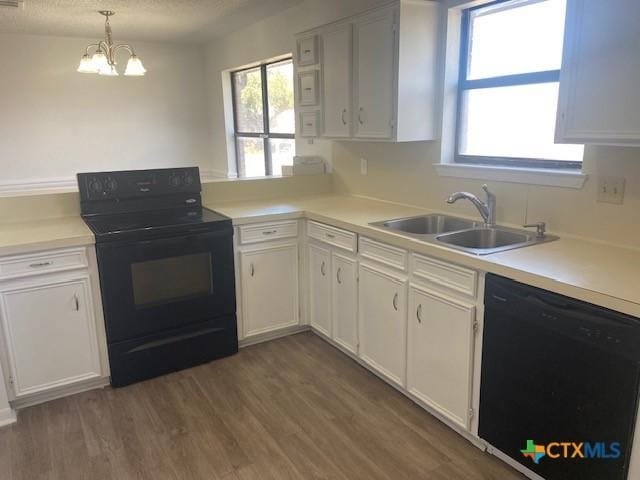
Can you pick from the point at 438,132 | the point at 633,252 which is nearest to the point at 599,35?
the point at 633,252

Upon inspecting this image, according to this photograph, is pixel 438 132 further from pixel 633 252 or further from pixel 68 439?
pixel 68 439

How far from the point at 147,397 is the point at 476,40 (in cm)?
265

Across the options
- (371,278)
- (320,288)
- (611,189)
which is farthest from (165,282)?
(611,189)

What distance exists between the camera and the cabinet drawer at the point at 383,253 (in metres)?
2.33

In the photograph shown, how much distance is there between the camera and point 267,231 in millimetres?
2980

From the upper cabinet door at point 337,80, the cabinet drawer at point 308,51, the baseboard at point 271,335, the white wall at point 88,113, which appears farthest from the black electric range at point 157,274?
the white wall at point 88,113

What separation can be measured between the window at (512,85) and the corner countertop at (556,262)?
498mm

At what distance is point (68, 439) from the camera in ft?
7.27

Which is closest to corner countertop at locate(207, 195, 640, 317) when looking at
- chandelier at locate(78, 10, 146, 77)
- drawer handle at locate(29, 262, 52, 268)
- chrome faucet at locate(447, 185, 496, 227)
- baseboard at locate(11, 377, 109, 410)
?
chrome faucet at locate(447, 185, 496, 227)

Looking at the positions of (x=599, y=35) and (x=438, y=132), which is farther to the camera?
(x=438, y=132)

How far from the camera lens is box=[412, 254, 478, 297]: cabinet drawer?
1957 millimetres

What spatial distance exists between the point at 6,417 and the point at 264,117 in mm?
3396

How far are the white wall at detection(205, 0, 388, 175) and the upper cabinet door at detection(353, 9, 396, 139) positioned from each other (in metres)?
0.26

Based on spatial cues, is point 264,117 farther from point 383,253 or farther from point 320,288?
point 383,253
